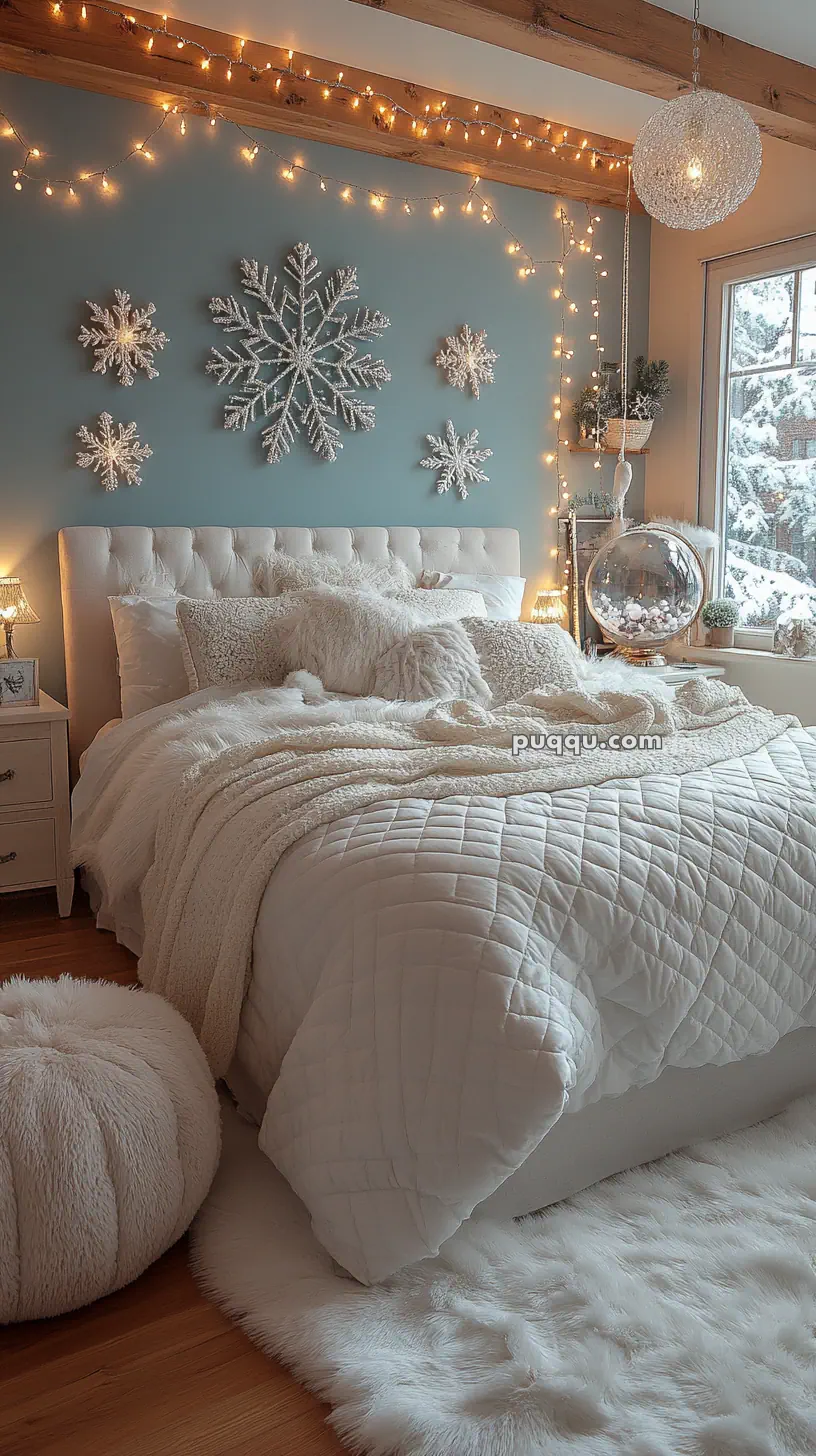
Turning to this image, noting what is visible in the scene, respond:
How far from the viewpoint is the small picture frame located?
10.9ft

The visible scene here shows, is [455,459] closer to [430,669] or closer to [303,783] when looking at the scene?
[430,669]

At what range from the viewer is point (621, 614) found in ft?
8.98

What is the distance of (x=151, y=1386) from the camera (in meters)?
1.46

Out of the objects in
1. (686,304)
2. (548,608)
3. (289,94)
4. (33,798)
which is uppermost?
(289,94)

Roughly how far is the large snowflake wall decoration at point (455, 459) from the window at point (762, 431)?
3.62 feet

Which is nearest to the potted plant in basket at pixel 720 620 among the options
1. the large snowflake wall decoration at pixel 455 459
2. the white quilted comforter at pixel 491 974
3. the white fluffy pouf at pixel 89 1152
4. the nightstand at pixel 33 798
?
the large snowflake wall decoration at pixel 455 459

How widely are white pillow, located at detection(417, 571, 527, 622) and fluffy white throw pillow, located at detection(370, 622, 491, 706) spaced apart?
0.82 metres

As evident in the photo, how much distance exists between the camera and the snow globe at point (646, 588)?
8.53 ft

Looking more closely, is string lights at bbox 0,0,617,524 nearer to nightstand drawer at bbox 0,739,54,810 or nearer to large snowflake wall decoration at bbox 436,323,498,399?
large snowflake wall decoration at bbox 436,323,498,399

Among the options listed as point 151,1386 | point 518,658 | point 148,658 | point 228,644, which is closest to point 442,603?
point 518,658

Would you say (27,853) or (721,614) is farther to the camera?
(721,614)

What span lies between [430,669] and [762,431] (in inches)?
92.2

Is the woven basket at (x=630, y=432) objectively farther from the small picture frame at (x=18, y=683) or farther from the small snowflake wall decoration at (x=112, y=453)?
the small picture frame at (x=18, y=683)

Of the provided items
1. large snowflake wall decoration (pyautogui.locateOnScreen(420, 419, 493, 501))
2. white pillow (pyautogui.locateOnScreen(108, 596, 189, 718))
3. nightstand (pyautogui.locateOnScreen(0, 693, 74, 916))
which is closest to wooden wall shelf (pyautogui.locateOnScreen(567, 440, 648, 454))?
large snowflake wall decoration (pyautogui.locateOnScreen(420, 419, 493, 501))
